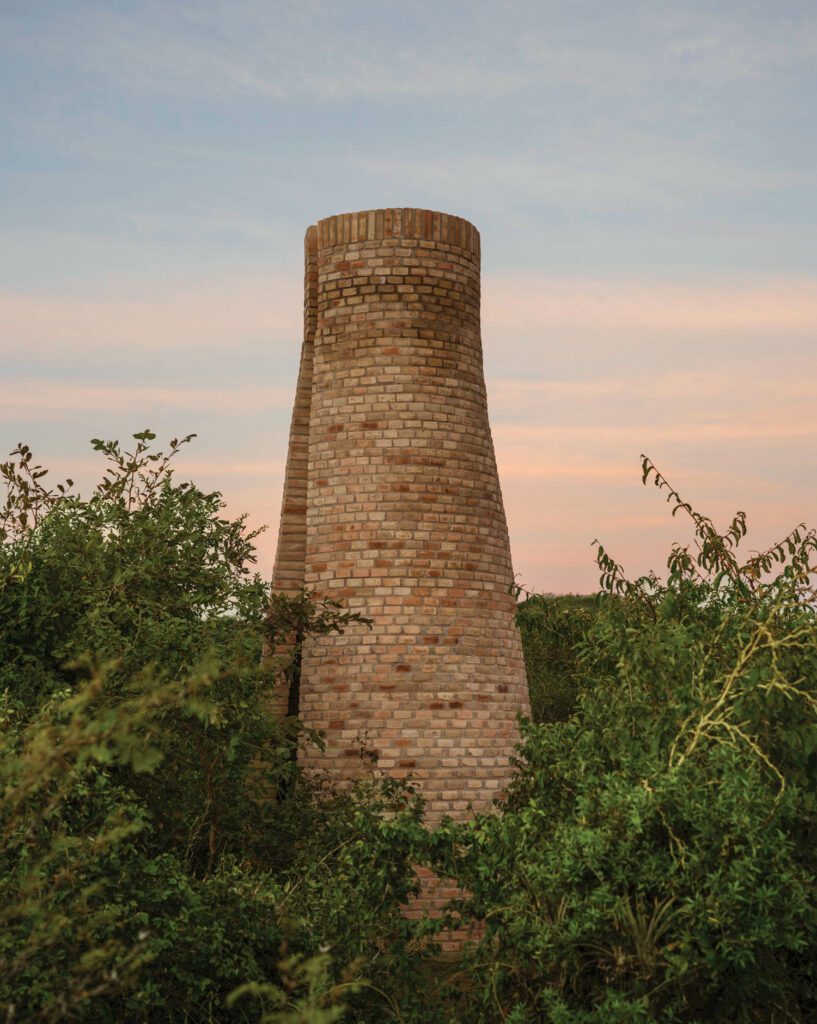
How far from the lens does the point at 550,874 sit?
8281 millimetres

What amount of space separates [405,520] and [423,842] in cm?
539

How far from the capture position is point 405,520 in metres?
14.0

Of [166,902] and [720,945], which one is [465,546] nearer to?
[166,902]

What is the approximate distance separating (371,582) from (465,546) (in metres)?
1.22

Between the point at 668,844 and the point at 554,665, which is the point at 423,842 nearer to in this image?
the point at 668,844

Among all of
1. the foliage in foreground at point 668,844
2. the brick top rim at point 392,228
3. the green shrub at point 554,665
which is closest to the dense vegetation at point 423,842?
the foliage in foreground at point 668,844

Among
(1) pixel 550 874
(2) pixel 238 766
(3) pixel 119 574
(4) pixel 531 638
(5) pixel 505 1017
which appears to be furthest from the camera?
(4) pixel 531 638

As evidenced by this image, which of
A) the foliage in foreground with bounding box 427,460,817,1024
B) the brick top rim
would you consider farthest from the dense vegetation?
the brick top rim

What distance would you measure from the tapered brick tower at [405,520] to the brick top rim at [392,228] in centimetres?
2

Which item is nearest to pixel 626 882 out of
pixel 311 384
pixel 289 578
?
pixel 289 578

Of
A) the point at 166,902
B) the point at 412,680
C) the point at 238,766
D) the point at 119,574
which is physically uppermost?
the point at 119,574

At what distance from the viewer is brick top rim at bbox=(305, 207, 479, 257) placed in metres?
14.6

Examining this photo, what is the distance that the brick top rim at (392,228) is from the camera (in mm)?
14648

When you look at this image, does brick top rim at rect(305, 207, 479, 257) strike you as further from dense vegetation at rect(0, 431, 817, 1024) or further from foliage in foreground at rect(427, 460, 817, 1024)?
foliage in foreground at rect(427, 460, 817, 1024)
